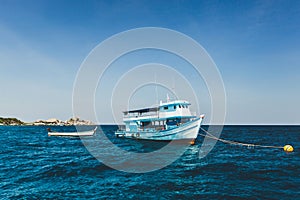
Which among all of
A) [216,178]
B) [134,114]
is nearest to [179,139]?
[134,114]

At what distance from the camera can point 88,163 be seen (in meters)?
23.9

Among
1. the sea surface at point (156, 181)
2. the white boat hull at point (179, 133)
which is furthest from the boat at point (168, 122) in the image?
the sea surface at point (156, 181)

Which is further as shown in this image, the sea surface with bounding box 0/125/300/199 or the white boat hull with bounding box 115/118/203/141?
the white boat hull with bounding box 115/118/203/141

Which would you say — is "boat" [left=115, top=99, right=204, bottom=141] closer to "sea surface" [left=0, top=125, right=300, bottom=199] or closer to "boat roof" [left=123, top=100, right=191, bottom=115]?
"boat roof" [left=123, top=100, right=191, bottom=115]

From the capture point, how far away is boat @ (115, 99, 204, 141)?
37.0m

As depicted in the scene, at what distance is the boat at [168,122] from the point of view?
3703cm

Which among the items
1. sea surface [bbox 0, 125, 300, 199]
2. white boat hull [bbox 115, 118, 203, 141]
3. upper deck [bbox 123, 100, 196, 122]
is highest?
upper deck [bbox 123, 100, 196, 122]

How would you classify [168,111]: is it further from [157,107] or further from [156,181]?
[156,181]

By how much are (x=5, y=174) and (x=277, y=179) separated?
24.9 metres

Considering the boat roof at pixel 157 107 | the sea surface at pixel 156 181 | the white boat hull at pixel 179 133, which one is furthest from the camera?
the boat roof at pixel 157 107

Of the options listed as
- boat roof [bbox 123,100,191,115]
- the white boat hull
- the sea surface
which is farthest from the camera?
boat roof [bbox 123,100,191,115]

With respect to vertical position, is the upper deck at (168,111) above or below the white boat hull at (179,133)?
above

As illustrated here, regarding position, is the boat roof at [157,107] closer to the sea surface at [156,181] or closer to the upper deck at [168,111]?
the upper deck at [168,111]

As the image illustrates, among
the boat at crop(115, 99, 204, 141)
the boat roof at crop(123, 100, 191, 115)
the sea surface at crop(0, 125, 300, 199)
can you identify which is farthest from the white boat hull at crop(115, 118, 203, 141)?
the sea surface at crop(0, 125, 300, 199)
